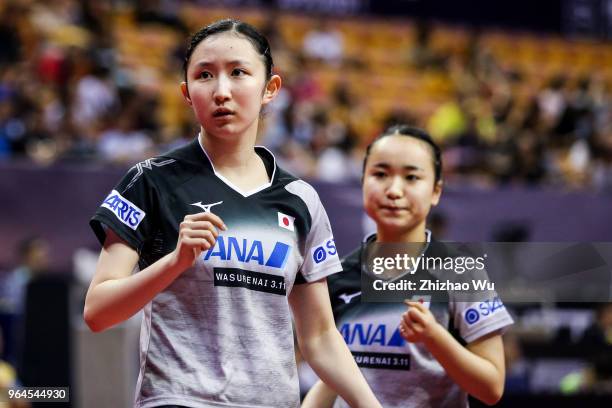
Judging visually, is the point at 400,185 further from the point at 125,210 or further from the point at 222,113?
the point at 125,210

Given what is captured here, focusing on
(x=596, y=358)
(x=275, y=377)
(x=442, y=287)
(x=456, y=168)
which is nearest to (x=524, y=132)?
(x=456, y=168)

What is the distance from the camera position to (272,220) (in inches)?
104

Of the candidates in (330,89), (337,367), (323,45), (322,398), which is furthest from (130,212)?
(323,45)

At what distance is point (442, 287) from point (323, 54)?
38.3ft

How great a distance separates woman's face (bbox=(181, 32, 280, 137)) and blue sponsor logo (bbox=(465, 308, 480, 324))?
1080 mm

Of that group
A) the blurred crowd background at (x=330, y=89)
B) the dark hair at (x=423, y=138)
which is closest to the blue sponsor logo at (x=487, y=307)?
the dark hair at (x=423, y=138)

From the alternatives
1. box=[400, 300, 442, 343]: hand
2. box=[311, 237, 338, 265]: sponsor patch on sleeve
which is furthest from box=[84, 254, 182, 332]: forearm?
box=[400, 300, 442, 343]: hand

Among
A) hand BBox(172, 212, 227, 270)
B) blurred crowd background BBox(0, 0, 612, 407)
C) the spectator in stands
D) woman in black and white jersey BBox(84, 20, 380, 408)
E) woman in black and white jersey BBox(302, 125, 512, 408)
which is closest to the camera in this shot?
hand BBox(172, 212, 227, 270)

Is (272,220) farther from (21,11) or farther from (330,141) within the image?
(21,11)

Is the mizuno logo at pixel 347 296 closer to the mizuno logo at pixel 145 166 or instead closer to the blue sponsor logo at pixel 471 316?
the blue sponsor logo at pixel 471 316

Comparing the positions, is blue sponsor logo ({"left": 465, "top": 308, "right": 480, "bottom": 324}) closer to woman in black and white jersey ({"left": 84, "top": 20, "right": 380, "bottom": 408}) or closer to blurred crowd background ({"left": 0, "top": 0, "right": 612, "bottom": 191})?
woman in black and white jersey ({"left": 84, "top": 20, "right": 380, "bottom": 408})

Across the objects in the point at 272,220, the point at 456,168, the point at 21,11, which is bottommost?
the point at 272,220

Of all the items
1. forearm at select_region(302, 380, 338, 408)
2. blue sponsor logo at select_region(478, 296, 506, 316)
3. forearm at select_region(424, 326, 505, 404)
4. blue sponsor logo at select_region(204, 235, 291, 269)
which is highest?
blue sponsor logo at select_region(204, 235, 291, 269)

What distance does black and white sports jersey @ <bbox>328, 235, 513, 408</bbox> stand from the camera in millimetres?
3250
